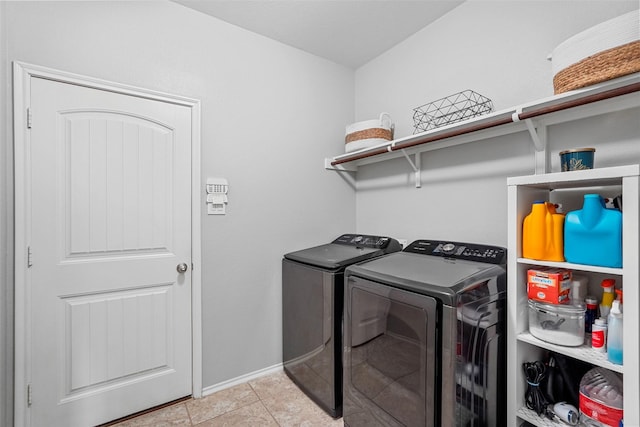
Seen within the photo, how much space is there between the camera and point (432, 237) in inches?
84.7

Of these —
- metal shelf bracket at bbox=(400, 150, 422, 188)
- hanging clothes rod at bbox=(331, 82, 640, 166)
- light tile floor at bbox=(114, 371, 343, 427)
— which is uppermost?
hanging clothes rod at bbox=(331, 82, 640, 166)

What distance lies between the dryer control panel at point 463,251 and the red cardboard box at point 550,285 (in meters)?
0.24

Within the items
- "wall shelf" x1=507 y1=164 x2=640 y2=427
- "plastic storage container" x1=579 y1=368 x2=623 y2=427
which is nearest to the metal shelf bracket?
"wall shelf" x1=507 y1=164 x2=640 y2=427

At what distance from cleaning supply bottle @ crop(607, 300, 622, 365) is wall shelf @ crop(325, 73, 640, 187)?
0.75 m

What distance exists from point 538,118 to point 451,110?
629 millimetres

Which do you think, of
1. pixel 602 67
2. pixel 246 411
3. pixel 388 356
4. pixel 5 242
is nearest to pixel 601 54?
pixel 602 67

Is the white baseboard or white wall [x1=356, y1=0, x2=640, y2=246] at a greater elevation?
white wall [x1=356, y1=0, x2=640, y2=246]

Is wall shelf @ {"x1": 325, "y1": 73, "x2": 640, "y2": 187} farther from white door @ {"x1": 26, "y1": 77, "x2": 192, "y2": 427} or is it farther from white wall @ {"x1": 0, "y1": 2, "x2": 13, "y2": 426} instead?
white wall @ {"x1": 0, "y1": 2, "x2": 13, "y2": 426}

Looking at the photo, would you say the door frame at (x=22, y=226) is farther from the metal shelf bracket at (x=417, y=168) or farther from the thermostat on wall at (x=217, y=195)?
the metal shelf bracket at (x=417, y=168)

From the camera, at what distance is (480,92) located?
6.17 feet

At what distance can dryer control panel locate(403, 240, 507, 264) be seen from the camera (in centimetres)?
155

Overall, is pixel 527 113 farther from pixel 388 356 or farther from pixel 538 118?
pixel 388 356

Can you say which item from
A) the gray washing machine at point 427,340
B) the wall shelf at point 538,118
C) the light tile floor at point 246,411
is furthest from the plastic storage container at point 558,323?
the light tile floor at point 246,411

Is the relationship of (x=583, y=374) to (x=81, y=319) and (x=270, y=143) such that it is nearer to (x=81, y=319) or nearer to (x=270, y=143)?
(x=270, y=143)
